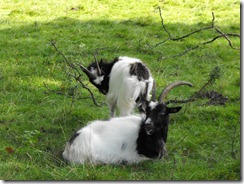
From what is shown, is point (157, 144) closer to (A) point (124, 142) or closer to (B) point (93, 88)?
(A) point (124, 142)

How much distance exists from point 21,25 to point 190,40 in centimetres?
366

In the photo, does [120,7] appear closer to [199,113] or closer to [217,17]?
[217,17]

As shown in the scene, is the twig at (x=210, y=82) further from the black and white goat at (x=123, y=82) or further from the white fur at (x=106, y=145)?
the white fur at (x=106, y=145)

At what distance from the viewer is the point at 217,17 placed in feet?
35.4

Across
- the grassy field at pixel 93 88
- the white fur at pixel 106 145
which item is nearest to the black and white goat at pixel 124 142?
the white fur at pixel 106 145

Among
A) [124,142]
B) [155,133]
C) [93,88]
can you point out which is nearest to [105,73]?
[93,88]

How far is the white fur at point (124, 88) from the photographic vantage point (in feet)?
22.5

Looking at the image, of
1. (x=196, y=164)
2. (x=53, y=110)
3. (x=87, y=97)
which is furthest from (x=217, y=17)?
(x=196, y=164)

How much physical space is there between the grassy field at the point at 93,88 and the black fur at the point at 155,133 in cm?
16

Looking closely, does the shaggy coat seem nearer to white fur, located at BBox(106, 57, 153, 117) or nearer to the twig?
white fur, located at BBox(106, 57, 153, 117)

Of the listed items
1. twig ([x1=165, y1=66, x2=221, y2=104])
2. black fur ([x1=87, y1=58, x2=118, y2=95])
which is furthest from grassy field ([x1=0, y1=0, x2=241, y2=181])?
black fur ([x1=87, y1=58, x2=118, y2=95])

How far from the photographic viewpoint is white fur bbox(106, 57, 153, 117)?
687cm

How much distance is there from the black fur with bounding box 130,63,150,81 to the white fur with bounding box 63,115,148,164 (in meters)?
0.59

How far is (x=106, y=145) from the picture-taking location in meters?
6.39
